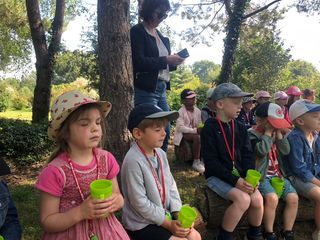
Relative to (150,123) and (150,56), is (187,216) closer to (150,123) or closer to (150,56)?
(150,123)

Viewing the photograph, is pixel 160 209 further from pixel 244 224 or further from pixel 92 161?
pixel 244 224

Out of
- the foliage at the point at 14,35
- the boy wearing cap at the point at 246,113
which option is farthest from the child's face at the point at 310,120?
the foliage at the point at 14,35

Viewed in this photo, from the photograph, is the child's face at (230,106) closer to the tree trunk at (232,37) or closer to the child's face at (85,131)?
the child's face at (85,131)

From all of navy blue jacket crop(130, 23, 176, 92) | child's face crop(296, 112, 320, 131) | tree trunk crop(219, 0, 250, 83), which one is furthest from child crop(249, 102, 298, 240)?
tree trunk crop(219, 0, 250, 83)

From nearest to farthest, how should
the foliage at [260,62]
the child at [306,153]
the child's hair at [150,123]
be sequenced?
the child's hair at [150,123] → the child at [306,153] → the foliage at [260,62]

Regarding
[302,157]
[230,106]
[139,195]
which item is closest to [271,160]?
[302,157]

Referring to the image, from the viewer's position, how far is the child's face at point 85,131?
1986mm

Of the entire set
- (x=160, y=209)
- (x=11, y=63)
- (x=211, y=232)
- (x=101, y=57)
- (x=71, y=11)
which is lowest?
(x=211, y=232)

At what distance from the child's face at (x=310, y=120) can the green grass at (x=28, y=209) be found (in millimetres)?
3144

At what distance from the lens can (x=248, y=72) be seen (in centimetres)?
1633

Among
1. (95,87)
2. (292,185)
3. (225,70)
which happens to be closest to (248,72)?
(225,70)

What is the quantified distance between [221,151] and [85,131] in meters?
1.66

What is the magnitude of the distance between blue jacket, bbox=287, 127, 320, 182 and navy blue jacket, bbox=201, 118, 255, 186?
60 cm

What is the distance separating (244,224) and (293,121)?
1.36 m
